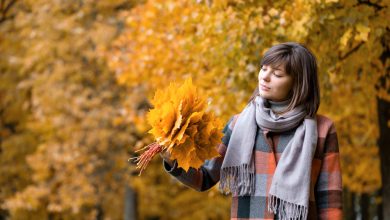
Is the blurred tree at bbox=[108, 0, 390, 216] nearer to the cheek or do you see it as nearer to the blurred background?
the blurred background

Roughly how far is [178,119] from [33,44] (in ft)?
41.0

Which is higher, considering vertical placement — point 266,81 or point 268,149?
point 266,81

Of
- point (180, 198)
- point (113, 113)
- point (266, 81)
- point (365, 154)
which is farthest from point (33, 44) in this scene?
point (266, 81)

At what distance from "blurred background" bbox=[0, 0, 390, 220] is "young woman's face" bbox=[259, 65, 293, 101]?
2283 millimetres

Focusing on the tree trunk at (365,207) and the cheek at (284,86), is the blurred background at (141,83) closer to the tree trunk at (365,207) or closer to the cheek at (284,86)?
the tree trunk at (365,207)

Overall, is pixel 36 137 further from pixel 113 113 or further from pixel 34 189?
pixel 113 113

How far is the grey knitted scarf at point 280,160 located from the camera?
371cm

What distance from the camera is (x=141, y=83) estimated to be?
1314 centimetres

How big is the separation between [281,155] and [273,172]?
0.30 ft

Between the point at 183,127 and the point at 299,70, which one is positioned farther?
the point at 299,70

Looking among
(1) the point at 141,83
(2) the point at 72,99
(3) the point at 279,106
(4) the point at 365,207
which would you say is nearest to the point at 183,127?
(3) the point at 279,106

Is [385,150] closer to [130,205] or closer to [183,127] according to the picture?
[183,127]

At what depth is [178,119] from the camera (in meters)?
3.63

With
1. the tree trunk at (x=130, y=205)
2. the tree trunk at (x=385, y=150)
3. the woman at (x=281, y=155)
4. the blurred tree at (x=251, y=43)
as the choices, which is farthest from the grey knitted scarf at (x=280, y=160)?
the tree trunk at (x=130, y=205)
